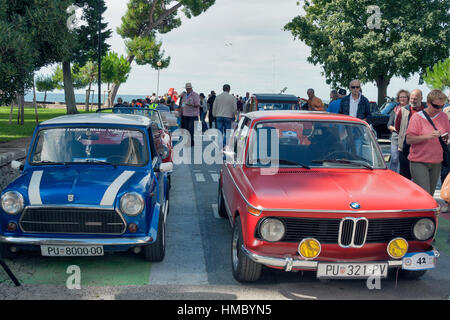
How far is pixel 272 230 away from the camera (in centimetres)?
474

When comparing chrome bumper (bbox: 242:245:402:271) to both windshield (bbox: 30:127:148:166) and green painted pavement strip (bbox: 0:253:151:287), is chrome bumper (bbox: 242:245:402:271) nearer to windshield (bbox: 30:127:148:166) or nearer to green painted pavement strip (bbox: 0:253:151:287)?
green painted pavement strip (bbox: 0:253:151:287)

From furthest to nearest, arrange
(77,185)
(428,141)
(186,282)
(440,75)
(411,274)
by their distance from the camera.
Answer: (440,75), (428,141), (77,185), (411,274), (186,282)

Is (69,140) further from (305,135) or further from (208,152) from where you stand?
(208,152)

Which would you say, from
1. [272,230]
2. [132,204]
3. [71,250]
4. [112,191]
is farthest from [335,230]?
[71,250]

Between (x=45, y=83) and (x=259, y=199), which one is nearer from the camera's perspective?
(x=259, y=199)

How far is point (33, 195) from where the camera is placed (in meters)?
5.41

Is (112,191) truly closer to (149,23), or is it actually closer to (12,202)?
(12,202)

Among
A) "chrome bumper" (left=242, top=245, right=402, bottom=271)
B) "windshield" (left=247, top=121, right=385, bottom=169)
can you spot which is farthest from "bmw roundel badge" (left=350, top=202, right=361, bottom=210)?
"windshield" (left=247, top=121, right=385, bottom=169)

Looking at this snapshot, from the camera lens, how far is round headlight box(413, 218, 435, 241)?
16.1 ft

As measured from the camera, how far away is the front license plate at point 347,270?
183 inches

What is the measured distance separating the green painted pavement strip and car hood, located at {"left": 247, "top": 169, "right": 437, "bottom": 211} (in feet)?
5.11

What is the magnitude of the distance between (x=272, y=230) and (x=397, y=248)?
3.83ft
